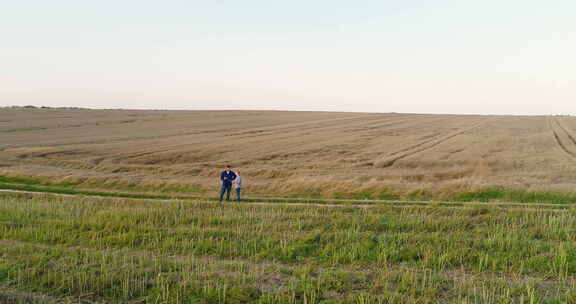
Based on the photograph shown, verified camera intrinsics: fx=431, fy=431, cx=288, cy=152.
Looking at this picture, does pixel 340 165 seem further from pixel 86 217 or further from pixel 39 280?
pixel 39 280

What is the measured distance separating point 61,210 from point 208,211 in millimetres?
5381

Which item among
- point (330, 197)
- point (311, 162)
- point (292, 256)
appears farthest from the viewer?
point (311, 162)

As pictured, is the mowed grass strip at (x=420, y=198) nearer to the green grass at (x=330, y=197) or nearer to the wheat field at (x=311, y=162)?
the green grass at (x=330, y=197)

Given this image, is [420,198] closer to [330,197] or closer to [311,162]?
[330,197]

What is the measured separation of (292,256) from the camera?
33.9 ft

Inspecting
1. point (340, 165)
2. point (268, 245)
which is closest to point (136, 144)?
point (340, 165)

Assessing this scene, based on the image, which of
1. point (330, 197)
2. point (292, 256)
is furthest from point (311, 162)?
point (292, 256)

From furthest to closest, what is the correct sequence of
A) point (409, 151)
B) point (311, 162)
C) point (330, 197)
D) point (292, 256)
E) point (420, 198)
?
point (409, 151) < point (311, 162) < point (330, 197) < point (420, 198) < point (292, 256)

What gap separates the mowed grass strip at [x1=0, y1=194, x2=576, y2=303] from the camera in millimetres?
8109

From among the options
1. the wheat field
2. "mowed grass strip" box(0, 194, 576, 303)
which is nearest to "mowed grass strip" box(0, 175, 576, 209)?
the wheat field

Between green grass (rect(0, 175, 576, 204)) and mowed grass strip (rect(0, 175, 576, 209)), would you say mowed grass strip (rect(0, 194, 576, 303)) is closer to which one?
mowed grass strip (rect(0, 175, 576, 209))

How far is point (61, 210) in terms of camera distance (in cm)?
1588

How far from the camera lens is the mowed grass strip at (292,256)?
319 inches

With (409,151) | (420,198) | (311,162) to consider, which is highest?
(409,151)
